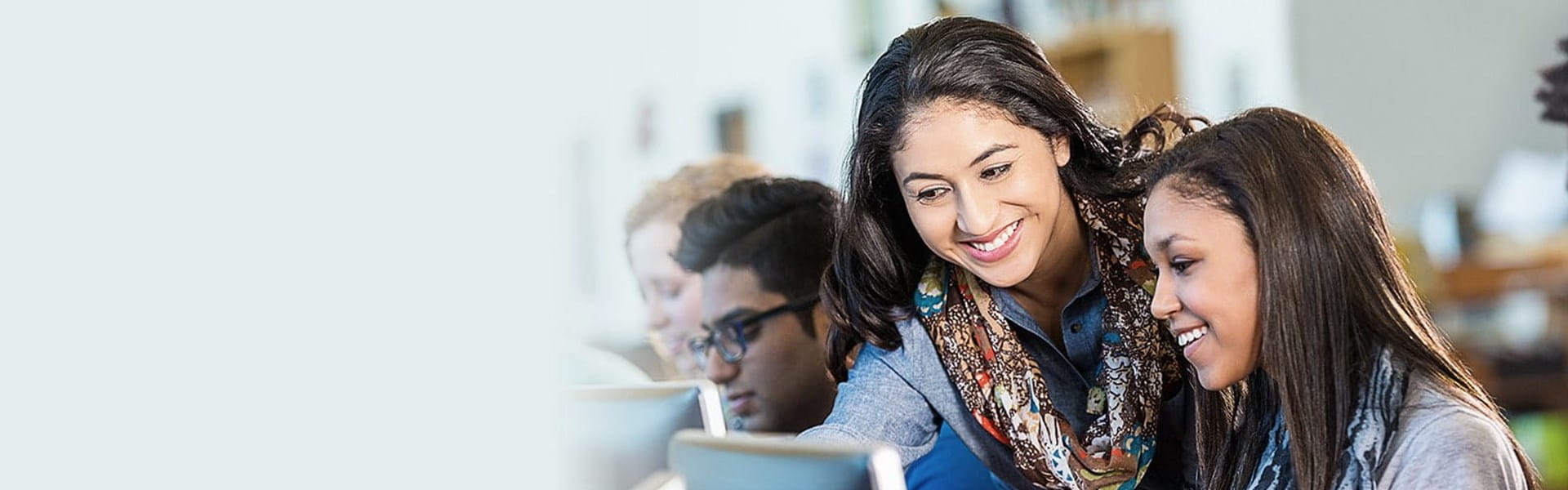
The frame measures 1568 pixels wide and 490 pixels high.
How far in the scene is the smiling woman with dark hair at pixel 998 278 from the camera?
1.44 m

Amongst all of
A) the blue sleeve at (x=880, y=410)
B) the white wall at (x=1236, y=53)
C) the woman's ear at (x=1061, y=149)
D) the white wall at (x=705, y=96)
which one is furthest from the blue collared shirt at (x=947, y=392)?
the white wall at (x=705, y=96)

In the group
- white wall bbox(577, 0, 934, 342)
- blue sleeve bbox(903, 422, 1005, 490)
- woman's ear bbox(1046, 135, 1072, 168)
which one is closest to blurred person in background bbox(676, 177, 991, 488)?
blue sleeve bbox(903, 422, 1005, 490)

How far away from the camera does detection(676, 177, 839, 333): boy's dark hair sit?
6.55 ft

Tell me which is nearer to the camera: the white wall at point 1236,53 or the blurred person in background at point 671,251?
the blurred person in background at point 671,251

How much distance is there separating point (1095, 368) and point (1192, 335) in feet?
1.23

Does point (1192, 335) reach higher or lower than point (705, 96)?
lower

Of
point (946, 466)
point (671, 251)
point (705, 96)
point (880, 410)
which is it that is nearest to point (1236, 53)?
point (705, 96)

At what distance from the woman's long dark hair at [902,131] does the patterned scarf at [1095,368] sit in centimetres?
4

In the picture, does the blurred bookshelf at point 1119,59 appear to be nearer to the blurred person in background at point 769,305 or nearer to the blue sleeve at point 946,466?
the blurred person in background at point 769,305

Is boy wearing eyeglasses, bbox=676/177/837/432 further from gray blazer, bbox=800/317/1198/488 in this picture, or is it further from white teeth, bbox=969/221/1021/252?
white teeth, bbox=969/221/1021/252

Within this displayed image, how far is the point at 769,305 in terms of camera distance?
1988 mm

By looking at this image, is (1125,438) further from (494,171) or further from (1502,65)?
(1502,65)

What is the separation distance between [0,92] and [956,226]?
111 centimetres

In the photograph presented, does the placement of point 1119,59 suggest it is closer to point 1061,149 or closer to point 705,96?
point 705,96
